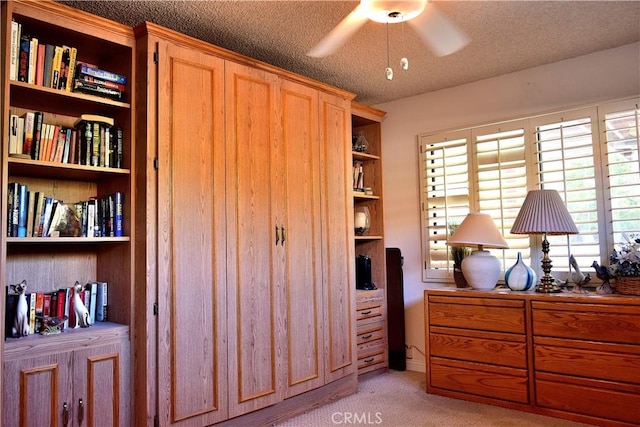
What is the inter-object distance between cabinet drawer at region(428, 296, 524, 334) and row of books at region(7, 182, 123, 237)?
2.26m

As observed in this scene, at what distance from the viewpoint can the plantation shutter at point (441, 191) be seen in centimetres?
389

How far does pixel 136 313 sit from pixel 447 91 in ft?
10.0

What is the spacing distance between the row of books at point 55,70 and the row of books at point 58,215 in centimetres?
53

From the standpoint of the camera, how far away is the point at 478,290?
3.36 m

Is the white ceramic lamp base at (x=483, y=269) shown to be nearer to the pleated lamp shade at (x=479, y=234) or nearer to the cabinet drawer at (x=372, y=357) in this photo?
the pleated lamp shade at (x=479, y=234)

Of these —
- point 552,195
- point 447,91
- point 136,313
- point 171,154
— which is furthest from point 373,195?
point 136,313

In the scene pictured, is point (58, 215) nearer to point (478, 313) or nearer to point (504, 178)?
point (478, 313)

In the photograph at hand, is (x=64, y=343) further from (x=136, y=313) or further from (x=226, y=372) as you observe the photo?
(x=226, y=372)

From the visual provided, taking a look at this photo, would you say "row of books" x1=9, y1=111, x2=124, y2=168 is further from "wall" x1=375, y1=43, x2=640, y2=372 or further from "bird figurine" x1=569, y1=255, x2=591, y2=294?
"bird figurine" x1=569, y1=255, x2=591, y2=294

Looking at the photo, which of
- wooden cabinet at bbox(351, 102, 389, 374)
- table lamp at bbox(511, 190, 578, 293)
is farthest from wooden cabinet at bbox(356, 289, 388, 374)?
table lamp at bbox(511, 190, 578, 293)

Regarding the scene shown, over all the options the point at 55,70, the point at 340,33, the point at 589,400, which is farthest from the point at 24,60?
the point at 589,400

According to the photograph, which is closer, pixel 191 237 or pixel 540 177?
pixel 191 237

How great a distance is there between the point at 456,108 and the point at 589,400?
2.39m

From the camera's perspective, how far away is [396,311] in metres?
4.09
